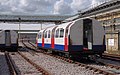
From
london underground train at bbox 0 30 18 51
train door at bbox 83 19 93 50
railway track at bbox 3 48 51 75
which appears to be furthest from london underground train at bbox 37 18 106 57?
london underground train at bbox 0 30 18 51

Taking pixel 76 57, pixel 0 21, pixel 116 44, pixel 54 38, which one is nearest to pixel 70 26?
pixel 76 57

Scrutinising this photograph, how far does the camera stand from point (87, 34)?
19594mm

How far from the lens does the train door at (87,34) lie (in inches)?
751

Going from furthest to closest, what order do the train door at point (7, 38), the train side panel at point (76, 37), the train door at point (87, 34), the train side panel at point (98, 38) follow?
the train door at point (7, 38), the train door at point (87, 34), the train side panel at point (98, 38), the train side panel at point (76, 37)

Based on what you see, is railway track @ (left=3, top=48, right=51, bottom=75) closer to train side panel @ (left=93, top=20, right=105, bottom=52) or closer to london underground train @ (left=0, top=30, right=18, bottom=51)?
train side panel @ (left=93, top=20, right=105, bottom=52)

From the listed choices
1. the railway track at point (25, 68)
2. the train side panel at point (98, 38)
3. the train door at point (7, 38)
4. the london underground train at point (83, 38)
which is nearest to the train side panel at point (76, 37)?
the london underground train at point (83, 38)

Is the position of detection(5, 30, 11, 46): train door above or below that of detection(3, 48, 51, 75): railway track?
above

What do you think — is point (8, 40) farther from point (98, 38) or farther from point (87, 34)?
point (98, 38)

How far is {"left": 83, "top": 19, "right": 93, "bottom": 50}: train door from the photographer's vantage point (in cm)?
1908

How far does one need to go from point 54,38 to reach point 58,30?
162cm

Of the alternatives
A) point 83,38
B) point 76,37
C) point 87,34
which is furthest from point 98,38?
point 76,37

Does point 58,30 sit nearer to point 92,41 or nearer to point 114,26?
point 92,41

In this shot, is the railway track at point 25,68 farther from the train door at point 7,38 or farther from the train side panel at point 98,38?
the train door at point 7,38

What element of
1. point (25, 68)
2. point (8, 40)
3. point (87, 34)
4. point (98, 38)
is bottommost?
point (25, 68)
